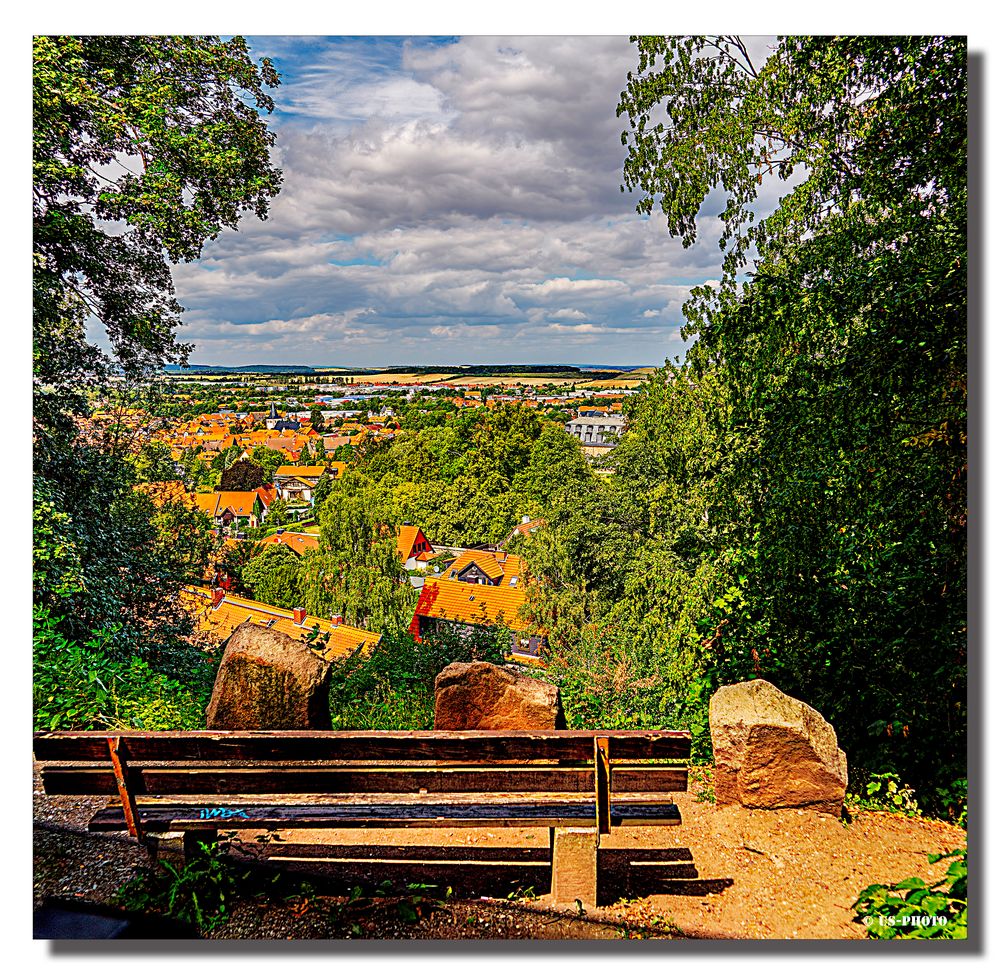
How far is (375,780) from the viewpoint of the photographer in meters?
2.87

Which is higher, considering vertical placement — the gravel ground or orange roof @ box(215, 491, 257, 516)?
orange roof @ box(215, 491, 257, 516)

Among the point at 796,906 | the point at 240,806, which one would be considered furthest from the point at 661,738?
the point at 240,806

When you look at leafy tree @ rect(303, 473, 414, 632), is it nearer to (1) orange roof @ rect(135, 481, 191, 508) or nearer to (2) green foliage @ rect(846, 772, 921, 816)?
(1) orange roof @ rect(135, 481, 191, 508)

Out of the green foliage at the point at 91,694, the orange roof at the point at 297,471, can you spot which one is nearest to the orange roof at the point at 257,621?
the orange roof at the point at 297,471

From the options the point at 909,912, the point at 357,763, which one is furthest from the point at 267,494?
the point at 909,912

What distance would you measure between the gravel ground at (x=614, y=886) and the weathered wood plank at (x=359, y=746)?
0.63 m

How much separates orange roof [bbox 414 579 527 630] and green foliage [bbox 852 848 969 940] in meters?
4.12

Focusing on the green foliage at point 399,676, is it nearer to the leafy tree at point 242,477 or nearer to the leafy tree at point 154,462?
the leafy tree at point 242,477

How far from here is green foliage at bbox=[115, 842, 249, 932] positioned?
302 cm

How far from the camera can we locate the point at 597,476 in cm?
1253

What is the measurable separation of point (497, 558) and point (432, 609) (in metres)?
3.14

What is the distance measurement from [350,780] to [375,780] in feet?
0.34

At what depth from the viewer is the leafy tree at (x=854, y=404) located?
3895 mm

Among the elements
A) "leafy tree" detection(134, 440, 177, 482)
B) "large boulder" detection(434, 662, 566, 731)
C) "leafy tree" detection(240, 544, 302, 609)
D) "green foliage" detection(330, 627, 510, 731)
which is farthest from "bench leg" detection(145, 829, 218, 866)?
"leafy tree" detection(240, 544, 302, 609)
